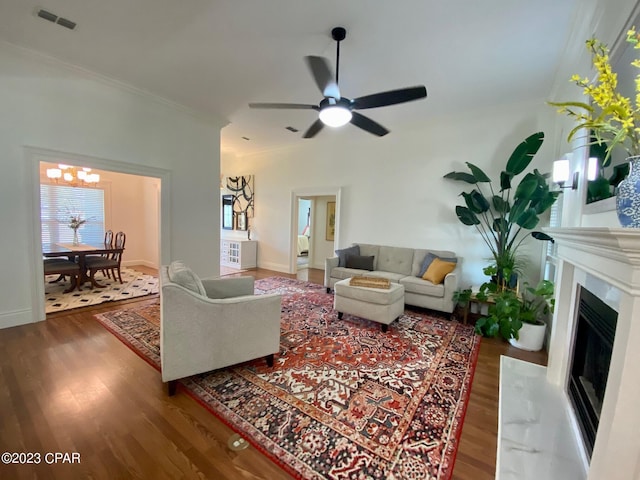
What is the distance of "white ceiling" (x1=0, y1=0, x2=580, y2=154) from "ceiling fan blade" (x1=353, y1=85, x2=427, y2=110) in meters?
0.63

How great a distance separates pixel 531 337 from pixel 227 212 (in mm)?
7444

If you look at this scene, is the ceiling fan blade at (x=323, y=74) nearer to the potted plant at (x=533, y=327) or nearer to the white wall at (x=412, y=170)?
the white wall at (x=412, y=170)

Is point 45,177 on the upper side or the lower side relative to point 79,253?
upper

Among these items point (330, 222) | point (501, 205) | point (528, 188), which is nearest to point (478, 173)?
point (501, 205)

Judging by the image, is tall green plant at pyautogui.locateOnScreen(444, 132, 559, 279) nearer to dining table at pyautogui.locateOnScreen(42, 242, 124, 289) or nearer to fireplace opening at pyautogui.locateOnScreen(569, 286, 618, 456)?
fireplace opening at pyautogui.locateOnScreen(569, 286, 618, 456)

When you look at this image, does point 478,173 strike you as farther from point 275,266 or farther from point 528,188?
point 275,266

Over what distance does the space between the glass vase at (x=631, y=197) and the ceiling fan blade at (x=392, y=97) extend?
5.27ft

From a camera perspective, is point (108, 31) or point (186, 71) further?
point (186, 71)

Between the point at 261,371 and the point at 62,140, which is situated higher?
the point at 62,140

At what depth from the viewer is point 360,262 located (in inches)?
196

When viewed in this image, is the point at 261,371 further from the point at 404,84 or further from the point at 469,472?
the point at 404,84

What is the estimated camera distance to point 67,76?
11.2 ft

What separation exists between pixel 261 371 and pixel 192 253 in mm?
3172

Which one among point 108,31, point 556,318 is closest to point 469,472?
point 556,318
